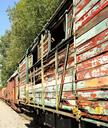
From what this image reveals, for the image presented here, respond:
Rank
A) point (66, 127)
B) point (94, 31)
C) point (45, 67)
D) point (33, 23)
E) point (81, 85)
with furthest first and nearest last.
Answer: point (33, 23)
point (45, 67)
point (66, 127)
point (81, 85)
point (94, 31)

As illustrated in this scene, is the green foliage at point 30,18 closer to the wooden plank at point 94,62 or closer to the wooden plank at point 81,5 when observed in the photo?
the wooden plank at point 81,5

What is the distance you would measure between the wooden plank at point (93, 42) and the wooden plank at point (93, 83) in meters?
0.49

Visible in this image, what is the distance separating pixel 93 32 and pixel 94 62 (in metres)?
0.44

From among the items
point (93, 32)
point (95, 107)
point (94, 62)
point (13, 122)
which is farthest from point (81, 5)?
point (13, 122)

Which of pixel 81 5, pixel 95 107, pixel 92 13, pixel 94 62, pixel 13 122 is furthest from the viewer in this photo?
pixel 13 122

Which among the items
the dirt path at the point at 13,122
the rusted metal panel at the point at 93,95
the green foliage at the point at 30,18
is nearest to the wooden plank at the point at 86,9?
the rusted metal panel at the point at 93,95

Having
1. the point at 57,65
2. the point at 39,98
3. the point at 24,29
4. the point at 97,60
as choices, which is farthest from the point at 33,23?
the point at 97,60

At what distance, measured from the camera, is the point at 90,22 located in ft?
16.9

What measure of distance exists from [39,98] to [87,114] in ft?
17.3

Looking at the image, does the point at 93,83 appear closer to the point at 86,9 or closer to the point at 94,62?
the point at 94,62

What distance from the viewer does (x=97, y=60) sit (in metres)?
4.79

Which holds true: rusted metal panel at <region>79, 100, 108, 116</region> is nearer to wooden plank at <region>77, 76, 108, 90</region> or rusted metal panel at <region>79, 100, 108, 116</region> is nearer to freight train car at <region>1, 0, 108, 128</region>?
freight train car at <region>1, 0, 108, 128</region>

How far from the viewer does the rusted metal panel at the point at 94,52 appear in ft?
15.0

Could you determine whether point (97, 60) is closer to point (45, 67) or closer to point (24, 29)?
point (45, 67)
